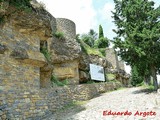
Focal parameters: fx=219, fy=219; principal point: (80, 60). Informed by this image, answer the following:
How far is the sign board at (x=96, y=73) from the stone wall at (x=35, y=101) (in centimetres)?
572

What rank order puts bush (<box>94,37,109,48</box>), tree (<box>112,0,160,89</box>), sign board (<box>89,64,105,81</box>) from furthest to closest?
bush (<box>94,37,109,48</box>) → sign board (<box>89,64,105,81</box>) → tree (<box>112,0,160,89</box>)

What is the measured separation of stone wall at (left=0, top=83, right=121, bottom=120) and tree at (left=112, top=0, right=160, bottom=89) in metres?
4.45

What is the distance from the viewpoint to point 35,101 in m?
10.8

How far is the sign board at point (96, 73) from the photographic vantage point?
70.7ft

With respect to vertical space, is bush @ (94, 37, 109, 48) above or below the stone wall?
above

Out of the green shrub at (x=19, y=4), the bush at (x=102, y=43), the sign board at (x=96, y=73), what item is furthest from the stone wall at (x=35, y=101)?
the bush at (x=102, y=43)

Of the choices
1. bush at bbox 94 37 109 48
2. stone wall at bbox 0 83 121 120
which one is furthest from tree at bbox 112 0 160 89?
bush at bbox 94 37 109 48

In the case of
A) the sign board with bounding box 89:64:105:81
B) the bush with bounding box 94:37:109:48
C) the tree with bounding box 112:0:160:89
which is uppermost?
the bush with bounding box 94:37:109:48

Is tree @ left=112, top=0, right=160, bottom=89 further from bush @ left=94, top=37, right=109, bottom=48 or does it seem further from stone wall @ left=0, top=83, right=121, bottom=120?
bush @ left=94, top=37, right=109, bottom=48

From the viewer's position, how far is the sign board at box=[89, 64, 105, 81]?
2155 cm

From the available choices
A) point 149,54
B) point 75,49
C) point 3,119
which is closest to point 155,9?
point 149,54

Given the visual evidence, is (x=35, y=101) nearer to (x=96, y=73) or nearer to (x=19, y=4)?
(x=19, y=4)

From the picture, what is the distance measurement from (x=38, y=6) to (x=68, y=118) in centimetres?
650

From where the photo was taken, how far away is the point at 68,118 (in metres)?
10.2
